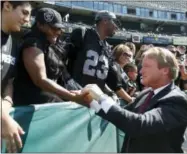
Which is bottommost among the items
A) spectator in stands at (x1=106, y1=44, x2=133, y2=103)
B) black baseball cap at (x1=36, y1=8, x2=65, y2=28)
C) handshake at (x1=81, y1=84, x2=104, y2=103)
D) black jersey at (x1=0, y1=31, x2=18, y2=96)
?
spectator in stands at (x1=106, y1=44, x2=133, y2=103)

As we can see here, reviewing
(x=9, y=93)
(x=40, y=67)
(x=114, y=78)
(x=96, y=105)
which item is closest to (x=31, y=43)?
(x=40, y=67)

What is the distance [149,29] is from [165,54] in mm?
42929

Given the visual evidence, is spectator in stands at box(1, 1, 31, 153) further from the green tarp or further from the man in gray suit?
the man in gray suit

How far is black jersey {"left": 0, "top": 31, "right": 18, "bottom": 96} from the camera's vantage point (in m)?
2.11

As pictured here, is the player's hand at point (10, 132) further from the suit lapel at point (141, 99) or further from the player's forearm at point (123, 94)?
the player's forearm at point (123, 94)

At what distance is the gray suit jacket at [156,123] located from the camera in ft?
6.75

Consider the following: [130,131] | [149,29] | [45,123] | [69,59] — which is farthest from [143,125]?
[149,29]

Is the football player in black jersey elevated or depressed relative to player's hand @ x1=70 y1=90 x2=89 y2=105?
elevated

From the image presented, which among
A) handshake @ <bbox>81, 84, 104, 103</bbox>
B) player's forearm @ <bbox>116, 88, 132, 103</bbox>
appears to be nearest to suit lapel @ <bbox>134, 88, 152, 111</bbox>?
handshake @ <bbox>81, 84, 104, 103</bbox>

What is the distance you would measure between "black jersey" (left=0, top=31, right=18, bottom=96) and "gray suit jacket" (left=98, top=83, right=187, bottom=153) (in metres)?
0.63

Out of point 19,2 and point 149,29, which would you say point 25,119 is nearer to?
point 19,2

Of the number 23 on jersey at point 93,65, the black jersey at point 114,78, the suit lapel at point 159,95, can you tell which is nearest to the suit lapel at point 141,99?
the suit lapel at point 159,95

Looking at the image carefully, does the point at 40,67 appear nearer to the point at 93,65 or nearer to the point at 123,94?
the point at 93,65

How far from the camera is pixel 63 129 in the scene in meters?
2.54
